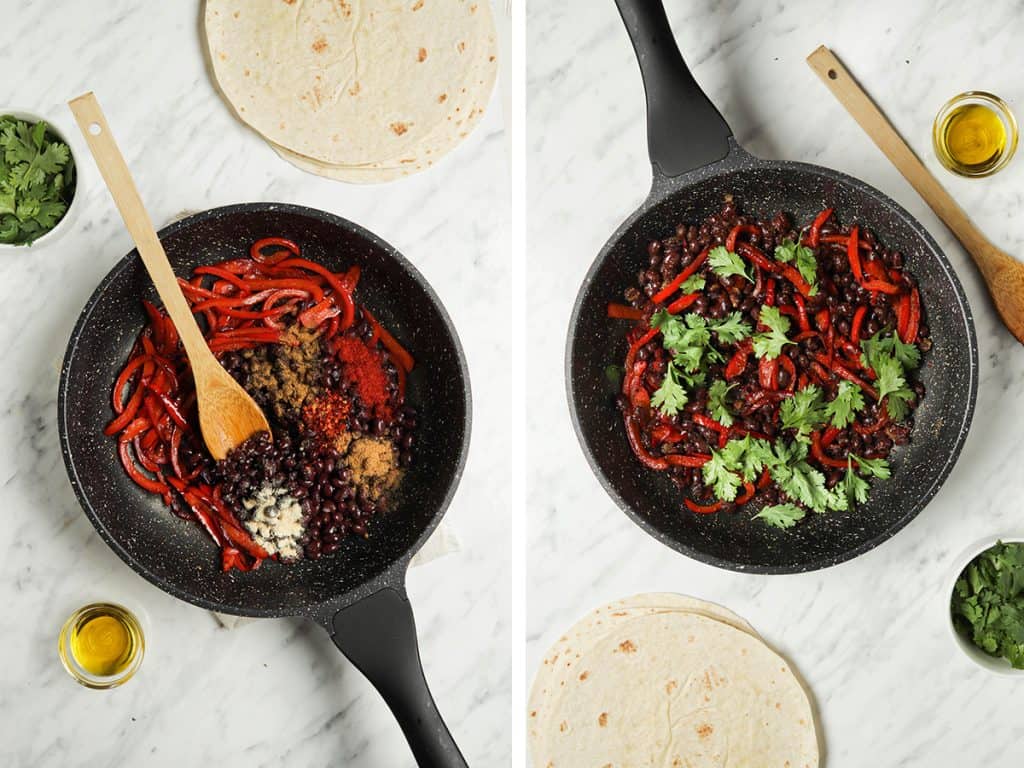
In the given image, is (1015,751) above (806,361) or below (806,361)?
below

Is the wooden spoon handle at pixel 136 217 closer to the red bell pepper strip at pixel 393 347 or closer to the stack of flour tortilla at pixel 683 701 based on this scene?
the red bell pepper strip at pixel 393 347

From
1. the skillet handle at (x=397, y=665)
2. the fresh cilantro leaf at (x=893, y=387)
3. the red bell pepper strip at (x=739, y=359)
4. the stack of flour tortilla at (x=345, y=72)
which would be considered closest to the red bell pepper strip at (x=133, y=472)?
the skillet handle at (x=397, y=665)

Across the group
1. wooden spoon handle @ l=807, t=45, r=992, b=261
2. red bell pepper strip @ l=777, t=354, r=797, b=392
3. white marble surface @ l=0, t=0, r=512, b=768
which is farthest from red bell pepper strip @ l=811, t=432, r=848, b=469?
white marble surface @ l=0, t=0, r=512, b=768

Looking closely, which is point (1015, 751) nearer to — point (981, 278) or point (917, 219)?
point (981, 278)

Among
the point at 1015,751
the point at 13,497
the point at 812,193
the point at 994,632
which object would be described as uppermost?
the point at 13,497

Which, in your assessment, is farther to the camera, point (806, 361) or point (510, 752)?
point (510, 752)

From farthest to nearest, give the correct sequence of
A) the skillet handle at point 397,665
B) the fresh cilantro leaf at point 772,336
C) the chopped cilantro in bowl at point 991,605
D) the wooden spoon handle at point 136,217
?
the chopped cilantro in bowl at point 991,605 → the fresh cilantro leaf at point 772,336 → the skillet handle at point 397,665 → the wooden spoon handle at point 136,217

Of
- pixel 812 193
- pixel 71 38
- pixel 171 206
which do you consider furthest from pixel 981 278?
pixel 71 38
